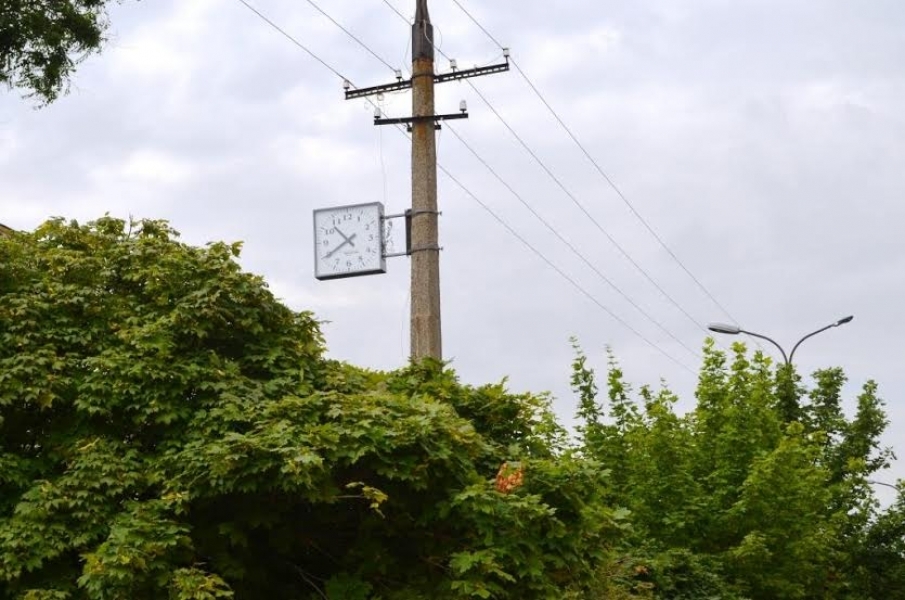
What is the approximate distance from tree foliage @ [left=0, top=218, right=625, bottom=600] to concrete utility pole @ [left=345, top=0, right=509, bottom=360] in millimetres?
4371

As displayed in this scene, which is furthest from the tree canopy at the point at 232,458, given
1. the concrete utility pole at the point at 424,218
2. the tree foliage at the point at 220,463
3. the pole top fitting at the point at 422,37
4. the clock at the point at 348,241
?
the pole top fitting at the point at 422,37

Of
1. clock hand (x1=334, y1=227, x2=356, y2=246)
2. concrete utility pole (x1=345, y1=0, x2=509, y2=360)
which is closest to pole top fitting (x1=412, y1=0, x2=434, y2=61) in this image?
concrete utility pole (x1=345, y1=0, x2=509, y2=360)

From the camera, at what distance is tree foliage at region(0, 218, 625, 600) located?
34.2 ft

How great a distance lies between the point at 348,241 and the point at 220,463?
29.5 feet

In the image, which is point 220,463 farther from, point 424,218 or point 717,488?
point 717,488

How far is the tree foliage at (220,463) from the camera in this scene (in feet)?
34.2

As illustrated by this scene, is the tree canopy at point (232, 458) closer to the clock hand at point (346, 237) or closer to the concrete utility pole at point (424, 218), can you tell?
the concrete utility pole at point (424, 218)

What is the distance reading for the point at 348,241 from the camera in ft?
62.8

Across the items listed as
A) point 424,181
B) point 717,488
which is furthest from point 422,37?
point 717,488

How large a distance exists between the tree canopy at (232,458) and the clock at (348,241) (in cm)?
537

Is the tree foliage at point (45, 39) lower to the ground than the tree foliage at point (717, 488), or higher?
higher

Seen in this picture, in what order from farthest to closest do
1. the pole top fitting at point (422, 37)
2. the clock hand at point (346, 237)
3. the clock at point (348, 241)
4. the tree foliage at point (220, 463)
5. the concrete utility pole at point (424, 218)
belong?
1. the clock hand at point (346, 237)
2. the clock at point (348, 241)
3. the pole top fitting at point (422, 37)
4. the concrete utility pole at point (424, 218)
5. the tree foliage at point (220, 463)

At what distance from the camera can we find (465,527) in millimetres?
11344

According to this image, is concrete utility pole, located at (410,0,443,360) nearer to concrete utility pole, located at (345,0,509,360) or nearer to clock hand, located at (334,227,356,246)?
concrete utility pole, located at (345,0,509,360)
